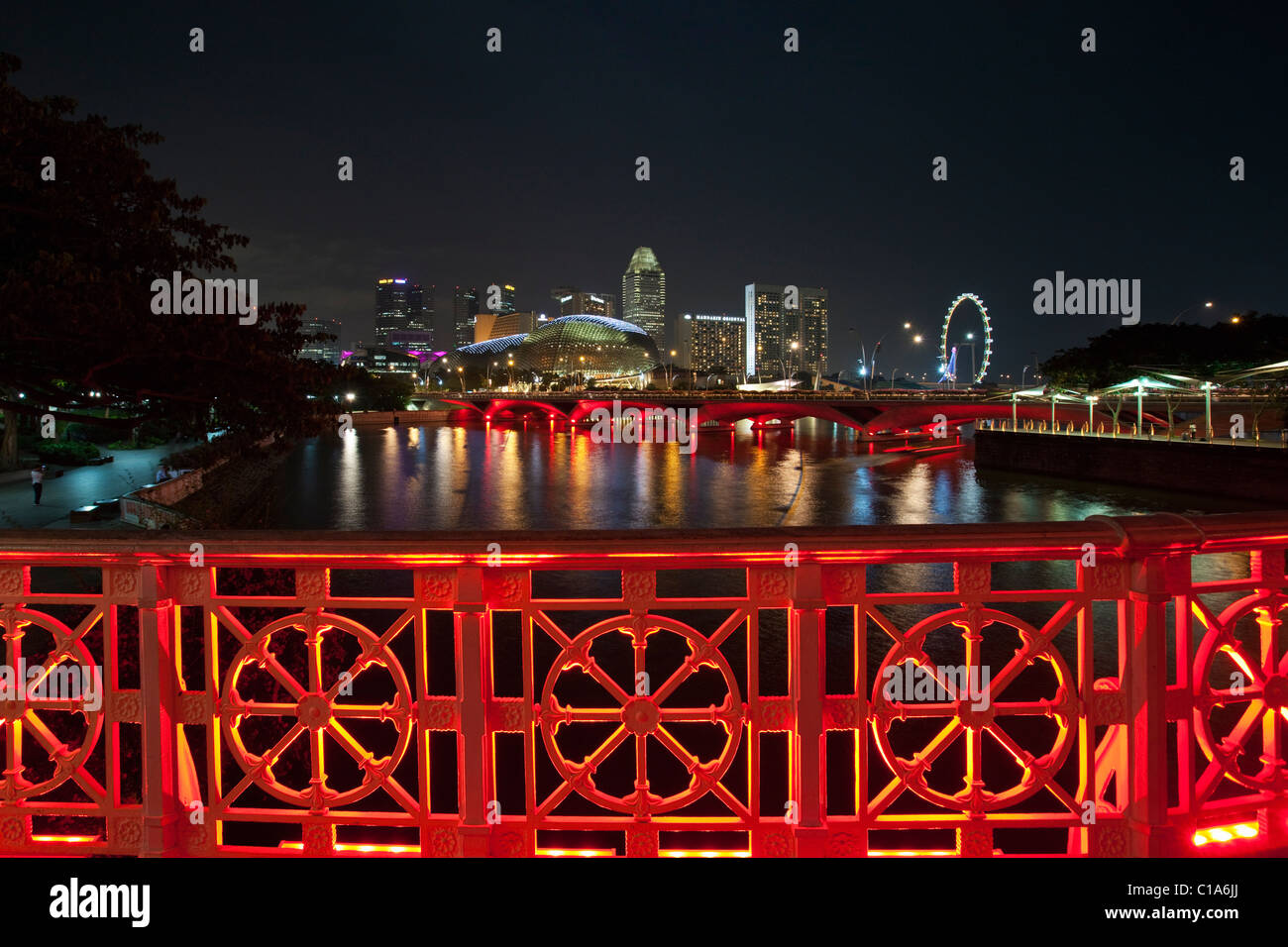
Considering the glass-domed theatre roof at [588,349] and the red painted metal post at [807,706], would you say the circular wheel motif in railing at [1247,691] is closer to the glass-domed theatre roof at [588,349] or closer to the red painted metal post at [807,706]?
the red painted metal post at [807,706]

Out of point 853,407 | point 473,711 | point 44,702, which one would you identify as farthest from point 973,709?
point 853,407

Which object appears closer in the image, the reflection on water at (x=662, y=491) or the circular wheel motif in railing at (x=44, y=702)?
the circular wheel motif in railing at (x=44, y=702)

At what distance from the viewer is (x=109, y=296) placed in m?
5.98

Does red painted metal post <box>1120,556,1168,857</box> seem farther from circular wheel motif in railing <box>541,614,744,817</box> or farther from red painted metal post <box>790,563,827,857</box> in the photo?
circular wheel motif in railing <box>541,614,744,817</box>

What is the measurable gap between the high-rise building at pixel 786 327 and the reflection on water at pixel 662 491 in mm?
125957

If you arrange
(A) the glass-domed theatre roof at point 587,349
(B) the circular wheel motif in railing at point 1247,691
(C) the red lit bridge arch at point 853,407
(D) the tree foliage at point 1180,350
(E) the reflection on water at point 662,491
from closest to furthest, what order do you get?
(B) the circular wheel motif in railing at point 1247,691
(E) the reflection on water at point 662,491
(D) the tree foliage at point 1180,350
(C) the red lit bridge arch at point 853,407
(A) the glass-domed theatre roof at point 587,349

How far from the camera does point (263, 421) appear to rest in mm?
7629

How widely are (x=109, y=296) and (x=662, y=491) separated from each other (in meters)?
28.1

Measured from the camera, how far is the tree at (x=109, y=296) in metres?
5.99

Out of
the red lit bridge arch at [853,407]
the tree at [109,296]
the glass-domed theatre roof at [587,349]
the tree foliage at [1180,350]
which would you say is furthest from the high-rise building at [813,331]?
the tree at [109,296]

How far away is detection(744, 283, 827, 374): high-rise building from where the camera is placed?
581 ft

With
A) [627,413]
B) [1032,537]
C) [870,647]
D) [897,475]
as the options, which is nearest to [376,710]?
[1032,537]
